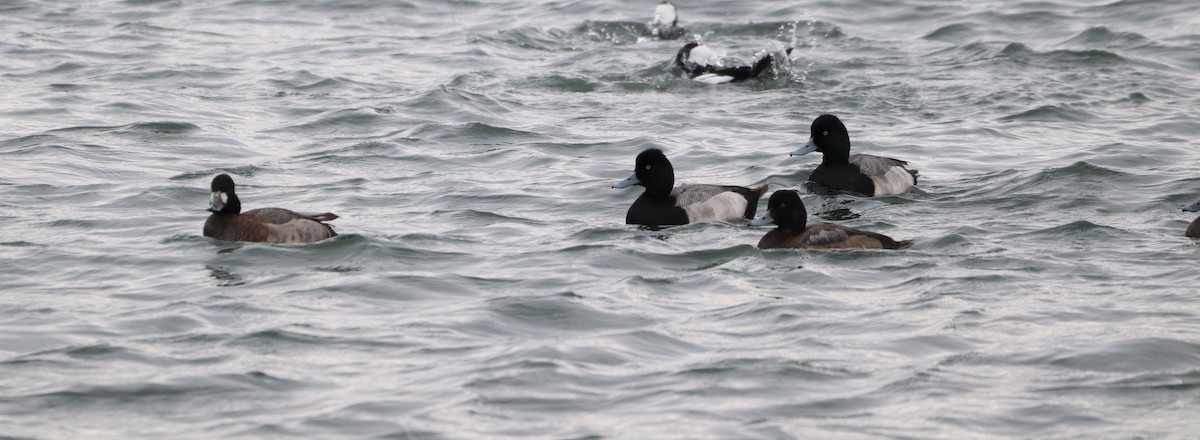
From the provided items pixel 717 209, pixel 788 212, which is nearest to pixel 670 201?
pixel 717 209

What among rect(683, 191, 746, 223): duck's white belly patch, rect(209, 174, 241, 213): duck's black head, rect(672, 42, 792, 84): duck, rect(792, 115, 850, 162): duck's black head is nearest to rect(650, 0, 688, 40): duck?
rect(672, 42, 792, 84): duck

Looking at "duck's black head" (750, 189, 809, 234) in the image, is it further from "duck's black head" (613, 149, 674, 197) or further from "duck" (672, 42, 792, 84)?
"duck" (672, 42, 792, 84)

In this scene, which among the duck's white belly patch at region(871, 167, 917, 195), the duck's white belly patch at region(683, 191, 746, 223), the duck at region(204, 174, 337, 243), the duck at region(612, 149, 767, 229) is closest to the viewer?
the duck at region(204, 174, 337, 243)

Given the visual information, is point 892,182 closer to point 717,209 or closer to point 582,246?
point 717,209

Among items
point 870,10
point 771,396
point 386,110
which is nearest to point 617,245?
point 771,396

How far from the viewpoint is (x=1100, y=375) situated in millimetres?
7898

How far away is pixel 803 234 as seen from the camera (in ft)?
35.4

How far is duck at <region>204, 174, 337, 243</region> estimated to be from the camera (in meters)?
10.7

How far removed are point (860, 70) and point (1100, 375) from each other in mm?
11148

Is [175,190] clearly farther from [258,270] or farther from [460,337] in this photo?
[460,337]

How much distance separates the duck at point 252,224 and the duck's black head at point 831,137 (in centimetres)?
444

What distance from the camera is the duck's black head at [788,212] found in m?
10.8

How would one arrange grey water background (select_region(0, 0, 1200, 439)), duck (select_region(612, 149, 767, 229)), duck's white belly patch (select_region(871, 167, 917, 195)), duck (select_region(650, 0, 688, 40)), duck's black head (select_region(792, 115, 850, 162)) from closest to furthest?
grey water background (select_region(0, 0, 1200, 439)) < duck (select_region(612, 149, 767, 229)) < duck's white belly patch (select_region(871, 167, 917, 195)) < duck's black head (select_region(792, 115, 850, 162)) < duck (select_region(650, 0, 688, 40))

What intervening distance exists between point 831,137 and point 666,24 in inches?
360
